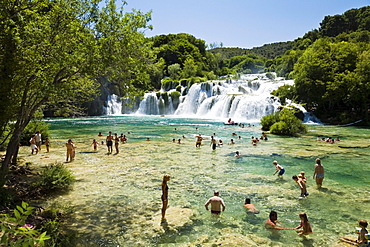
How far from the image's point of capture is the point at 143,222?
838 centimetres

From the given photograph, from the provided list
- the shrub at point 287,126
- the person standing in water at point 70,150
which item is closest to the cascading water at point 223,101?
the shrub at point 287,126

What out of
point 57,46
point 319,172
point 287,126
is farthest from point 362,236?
point 287,126

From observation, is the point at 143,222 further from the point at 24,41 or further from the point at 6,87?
the point at 24,41

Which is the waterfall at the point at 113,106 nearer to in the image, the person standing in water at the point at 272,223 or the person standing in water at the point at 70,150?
the person standing in water at the point at 70,150

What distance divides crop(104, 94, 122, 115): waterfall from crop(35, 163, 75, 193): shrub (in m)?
65.0

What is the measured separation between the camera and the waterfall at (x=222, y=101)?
165 feet

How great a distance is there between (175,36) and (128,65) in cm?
11511

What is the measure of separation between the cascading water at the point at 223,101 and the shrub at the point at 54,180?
140ft

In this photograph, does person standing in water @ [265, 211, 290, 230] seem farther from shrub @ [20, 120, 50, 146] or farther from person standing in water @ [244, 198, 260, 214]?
shrub @ [20, 120, 50, 146]

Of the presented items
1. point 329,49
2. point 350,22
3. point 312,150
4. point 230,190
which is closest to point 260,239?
point 230,190

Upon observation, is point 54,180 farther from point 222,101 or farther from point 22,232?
point 222,101

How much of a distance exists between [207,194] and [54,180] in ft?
21.1

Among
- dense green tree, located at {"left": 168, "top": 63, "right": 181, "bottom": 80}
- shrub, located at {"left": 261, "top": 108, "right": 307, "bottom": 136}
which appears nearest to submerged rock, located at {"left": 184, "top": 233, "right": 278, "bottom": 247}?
shrub, located at {"left": 261, "top": 108, "right": 307, "bottom": 136}

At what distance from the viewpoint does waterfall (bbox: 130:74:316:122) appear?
5022cm
